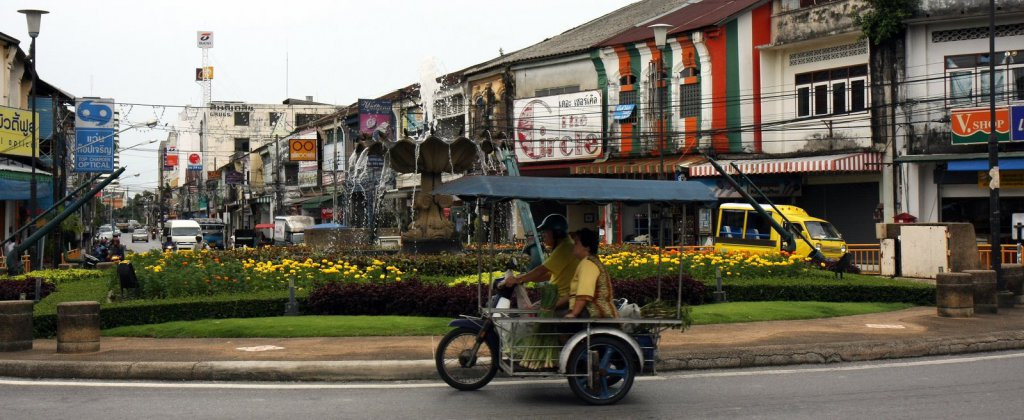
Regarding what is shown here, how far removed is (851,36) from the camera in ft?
112

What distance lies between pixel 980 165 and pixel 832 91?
627 centimetres

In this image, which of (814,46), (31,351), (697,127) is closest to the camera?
(31,351)

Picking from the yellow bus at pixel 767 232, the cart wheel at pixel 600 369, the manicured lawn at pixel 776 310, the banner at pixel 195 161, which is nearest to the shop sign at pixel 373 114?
the yellow bus at pixel 767 232

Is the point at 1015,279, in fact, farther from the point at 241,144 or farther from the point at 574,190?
the point at 241,144

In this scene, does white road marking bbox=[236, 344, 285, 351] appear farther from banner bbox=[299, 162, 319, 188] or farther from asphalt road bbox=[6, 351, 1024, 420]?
banner bbox=[299, 162, 319, 188]

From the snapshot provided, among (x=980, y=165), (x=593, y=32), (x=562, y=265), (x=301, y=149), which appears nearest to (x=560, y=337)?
(x=562, y=265)

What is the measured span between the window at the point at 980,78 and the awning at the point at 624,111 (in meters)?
13.2

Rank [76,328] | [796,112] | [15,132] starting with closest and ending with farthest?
[76,328], [796,112], [15,132]

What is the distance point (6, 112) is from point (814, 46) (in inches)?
1138

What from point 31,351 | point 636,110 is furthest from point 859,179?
point 31,351

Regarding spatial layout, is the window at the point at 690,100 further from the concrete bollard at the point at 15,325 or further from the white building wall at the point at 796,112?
the concrete bollard at the point at 15,325

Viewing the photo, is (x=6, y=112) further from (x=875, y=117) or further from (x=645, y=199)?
(x=645, y=199)

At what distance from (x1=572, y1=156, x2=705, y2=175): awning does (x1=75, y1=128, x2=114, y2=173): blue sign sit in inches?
691

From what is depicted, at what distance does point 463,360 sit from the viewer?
10.5m
